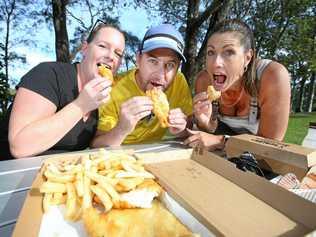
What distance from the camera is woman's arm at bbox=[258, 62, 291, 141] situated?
2.39 m

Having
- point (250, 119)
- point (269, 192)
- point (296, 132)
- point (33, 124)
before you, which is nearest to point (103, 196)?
point (269, 192)

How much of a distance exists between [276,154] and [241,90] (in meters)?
1.14

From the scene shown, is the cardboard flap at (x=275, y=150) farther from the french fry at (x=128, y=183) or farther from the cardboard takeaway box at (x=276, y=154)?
the french fry at (x=128, y=183)

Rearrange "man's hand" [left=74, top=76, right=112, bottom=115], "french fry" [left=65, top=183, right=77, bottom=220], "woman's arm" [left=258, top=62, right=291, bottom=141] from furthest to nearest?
"woman's arm" [left=258, top=62, right=291, bottom=141] < "man's hand" [left=74, top=76, right=112, bottom=115] < "french fry" [left=65, top=183, right=77, bottom=220]

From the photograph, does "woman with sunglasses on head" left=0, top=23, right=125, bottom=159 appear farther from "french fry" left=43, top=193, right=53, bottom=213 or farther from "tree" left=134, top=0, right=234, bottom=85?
"tree" left=134, top=0, right=234, bottom=85

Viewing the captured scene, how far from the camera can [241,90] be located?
9.10 feet

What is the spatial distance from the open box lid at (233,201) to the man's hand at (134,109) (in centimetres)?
75

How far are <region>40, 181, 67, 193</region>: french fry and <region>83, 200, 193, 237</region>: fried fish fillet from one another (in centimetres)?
18

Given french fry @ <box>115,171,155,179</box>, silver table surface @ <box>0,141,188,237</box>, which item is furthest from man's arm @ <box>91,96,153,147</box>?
french fry @ <box>115,171,155,179</box>

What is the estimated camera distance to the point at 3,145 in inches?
98.3

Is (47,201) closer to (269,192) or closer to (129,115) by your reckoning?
(269,192)

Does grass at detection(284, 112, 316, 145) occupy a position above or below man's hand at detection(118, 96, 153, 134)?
below

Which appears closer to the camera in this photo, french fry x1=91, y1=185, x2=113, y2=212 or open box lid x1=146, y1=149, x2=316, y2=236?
open box lid x1=146, y1=149, x2=316, y2=236

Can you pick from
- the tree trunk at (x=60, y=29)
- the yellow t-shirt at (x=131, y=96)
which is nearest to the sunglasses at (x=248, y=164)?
the yellow t-shirt at (x=131, y=96)
